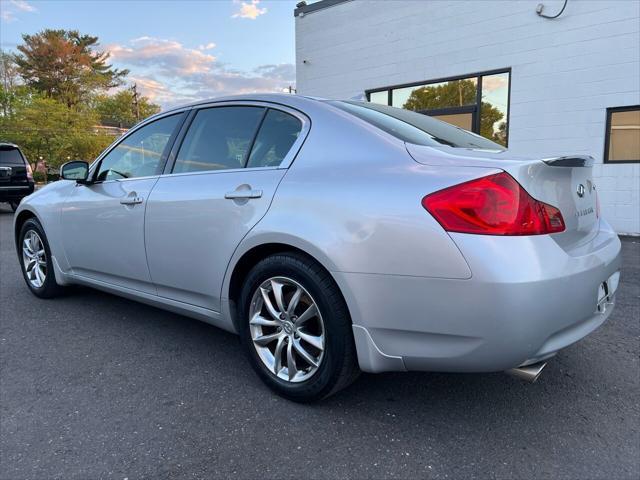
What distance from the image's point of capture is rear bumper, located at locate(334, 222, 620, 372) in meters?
1.74

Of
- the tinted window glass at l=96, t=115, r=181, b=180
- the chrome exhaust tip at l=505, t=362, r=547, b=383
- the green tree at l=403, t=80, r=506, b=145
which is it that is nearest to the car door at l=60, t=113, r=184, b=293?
the tinted window glass at l=96, t=115, r=181, b=180

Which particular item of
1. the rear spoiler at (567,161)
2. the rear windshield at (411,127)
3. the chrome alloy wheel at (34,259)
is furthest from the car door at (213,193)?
the chrome alloy wheel at (34,259)

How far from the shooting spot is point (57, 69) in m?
45.7

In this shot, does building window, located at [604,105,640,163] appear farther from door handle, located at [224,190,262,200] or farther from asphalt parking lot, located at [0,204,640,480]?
door handle, located at [224,190,262,200]

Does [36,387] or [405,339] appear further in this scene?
[36,387]

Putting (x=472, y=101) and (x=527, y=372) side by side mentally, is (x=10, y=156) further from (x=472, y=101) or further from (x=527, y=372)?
(x=527, y=372)

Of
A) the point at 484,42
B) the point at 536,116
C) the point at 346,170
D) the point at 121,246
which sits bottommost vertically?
the point at 121,246

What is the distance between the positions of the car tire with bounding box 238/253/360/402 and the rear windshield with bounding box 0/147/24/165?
12.6 metres

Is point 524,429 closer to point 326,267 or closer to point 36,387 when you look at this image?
point 326,267

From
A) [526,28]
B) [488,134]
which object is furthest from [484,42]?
[488,134]

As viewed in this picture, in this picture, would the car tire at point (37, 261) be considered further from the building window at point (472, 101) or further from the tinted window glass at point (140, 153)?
the building window at point (472, 101)

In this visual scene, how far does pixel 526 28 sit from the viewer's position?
8148 millimetres

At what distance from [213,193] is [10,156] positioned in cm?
1252

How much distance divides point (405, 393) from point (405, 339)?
69 centimetres
